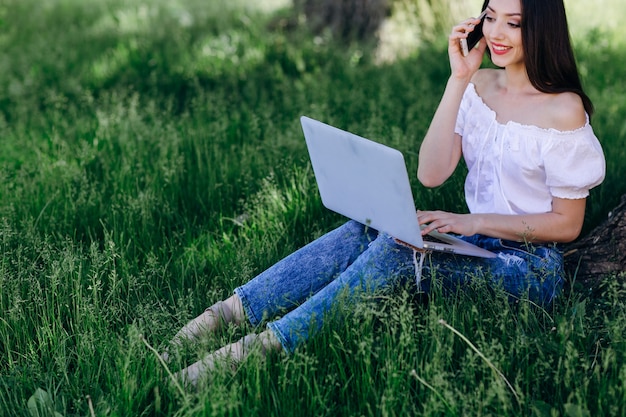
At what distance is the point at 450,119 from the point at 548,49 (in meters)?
0.42

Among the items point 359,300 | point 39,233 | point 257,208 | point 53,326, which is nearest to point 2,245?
point 39,233

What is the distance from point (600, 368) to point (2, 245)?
227 centimetres

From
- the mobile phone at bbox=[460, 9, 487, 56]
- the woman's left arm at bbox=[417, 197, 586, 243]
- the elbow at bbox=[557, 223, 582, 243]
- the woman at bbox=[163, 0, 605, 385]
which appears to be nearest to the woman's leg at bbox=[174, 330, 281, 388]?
the woman at bbox=[163, 0, 605, 385]

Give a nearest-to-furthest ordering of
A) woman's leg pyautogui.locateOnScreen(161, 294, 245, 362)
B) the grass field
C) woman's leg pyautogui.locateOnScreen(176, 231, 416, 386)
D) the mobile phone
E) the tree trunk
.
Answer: the grass field
woman's leg pyautogui.locateOnScreen(176, 231, 416, 386)
woman's leg pyautogui.locateOnScreen(161, 294, 245, 362)
the tree trunk
the mobile phone

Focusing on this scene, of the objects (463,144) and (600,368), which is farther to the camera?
(463,144)

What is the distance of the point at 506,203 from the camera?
3125 millimetres

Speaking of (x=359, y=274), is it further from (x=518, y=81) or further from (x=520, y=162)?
(x=518, y=81)

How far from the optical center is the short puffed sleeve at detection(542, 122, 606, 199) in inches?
116

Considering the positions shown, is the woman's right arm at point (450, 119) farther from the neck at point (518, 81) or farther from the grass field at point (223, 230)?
the grass field at point (223, 230)

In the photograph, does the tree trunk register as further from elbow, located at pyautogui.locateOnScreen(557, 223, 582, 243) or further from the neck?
the neck

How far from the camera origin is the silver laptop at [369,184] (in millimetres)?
2602

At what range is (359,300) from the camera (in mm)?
2744

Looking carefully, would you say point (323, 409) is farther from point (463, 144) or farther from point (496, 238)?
point (463, 144)

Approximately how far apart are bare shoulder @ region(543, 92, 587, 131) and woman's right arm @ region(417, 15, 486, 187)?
0.32 m
